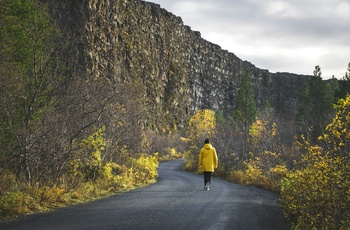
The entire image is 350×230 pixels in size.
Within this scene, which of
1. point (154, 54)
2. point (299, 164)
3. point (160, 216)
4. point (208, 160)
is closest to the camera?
point (160, 216)

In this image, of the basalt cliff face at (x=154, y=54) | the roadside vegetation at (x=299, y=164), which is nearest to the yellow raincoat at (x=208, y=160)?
the roadside vegetation at (x=299, y=164)

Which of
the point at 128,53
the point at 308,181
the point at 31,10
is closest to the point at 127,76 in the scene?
the point at 128,53

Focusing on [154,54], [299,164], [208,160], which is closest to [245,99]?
[154,54]

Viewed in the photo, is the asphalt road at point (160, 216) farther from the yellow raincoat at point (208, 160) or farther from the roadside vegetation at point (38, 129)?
the yellow raincoat at point (208, 160)

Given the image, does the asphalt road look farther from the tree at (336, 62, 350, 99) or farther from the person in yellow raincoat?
the tree at (336, 62, 350, 99)

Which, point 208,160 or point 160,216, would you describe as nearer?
point 160,216

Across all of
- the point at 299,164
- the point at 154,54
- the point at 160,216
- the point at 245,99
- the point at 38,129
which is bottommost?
the point at 160,216

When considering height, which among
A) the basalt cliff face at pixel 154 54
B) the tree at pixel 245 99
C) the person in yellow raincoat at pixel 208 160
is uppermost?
the basalt cliff face at pixel 154 54

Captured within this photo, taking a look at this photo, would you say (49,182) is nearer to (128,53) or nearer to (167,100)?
(128,53)

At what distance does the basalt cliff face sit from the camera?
7594cm

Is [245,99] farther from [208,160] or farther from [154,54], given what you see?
[208,160]

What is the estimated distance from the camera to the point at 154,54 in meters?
106

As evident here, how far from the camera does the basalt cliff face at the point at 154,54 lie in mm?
75938

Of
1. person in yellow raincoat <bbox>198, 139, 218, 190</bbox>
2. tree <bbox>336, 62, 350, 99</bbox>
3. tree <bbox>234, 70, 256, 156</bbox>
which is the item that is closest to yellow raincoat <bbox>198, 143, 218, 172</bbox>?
person in yellow raincoat <bbox>198, 139, 218, 190</bbox>
